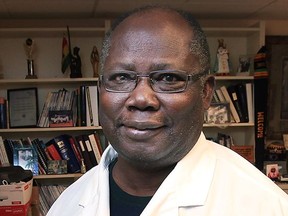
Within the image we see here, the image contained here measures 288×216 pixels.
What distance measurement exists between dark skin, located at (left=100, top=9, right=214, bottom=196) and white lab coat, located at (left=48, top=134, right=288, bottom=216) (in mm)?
60

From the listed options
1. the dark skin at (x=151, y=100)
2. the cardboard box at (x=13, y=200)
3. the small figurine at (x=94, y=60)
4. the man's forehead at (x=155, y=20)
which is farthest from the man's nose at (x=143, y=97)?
the small figurine at (x=94, y=60)

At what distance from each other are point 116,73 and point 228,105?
261cm

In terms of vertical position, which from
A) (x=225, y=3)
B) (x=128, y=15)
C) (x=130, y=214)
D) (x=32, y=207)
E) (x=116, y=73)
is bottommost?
(x=32, y=207)

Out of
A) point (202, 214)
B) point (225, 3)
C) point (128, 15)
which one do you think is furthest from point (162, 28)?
point (225, 3)

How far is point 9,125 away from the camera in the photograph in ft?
10.1

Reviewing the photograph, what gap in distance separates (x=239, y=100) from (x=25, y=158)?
180cm

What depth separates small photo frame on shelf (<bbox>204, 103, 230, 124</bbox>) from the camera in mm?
3201

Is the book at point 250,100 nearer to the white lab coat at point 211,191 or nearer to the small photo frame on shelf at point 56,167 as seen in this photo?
the small photo frame on shelf at point 56,167

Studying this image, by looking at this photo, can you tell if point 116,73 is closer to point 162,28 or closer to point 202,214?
point 162,28

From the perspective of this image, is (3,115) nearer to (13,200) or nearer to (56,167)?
(56,167)

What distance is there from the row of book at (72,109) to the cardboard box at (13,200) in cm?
76

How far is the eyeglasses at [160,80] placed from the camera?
0.71 metres

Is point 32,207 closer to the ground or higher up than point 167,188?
closer to the ground

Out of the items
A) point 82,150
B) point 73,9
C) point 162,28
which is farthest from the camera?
point 82,150
